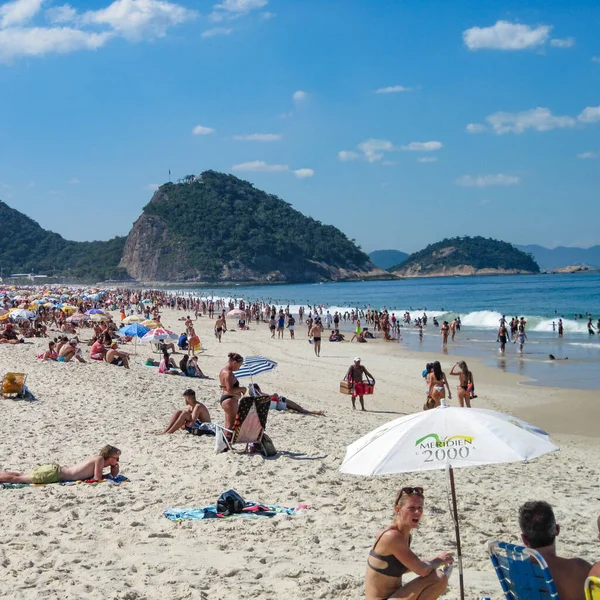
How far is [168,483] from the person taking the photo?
7.45 m

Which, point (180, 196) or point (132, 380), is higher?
point (180, 196)

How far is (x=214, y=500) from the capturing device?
22.5 ft

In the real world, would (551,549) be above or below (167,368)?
above

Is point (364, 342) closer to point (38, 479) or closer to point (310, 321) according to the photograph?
point (310, 321)

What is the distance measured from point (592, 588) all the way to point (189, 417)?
7.49 m

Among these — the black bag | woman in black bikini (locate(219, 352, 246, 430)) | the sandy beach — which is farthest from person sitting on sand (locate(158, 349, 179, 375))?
the black bag

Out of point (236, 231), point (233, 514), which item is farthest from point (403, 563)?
point (236, 231)

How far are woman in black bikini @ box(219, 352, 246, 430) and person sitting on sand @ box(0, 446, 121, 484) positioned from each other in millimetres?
1821

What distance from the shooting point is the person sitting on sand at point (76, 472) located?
24.3 ft

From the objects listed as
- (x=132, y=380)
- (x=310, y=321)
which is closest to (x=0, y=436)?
(x=132, y=380)

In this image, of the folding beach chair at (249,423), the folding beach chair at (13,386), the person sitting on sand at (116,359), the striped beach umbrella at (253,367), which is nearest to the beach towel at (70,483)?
the folding beach chair at (249,423)

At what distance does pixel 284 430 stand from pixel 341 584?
5557 millimetres

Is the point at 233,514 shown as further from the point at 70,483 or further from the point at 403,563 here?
the point at 403,563

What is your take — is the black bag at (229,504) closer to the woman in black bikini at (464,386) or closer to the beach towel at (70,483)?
the beach towel at (70,483)
